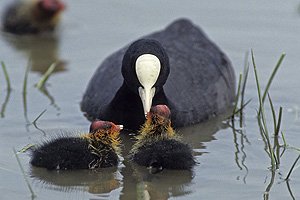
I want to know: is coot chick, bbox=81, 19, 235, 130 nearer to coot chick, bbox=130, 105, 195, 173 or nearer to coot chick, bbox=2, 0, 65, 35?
coot chick, bbox=130, 105, 195, 173

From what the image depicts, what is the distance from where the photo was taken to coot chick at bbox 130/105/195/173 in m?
6.77

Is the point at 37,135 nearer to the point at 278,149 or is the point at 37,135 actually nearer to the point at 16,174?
the point at 16,174

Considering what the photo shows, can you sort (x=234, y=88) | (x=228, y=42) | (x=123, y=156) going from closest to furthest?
(x=123, y=156) → (x=234, y=88) → (x=228, y=42)

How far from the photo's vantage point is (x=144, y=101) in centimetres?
737

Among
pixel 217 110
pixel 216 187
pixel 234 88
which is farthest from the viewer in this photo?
pixel 234 88

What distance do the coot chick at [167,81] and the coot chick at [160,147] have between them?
0.39 m

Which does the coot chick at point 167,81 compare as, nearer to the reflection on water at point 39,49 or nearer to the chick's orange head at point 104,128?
the chick's orange head at point 104,128

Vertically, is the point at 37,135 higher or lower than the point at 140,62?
lower

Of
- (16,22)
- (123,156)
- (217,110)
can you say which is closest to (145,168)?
(123,156)

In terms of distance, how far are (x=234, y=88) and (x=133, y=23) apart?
2305mm

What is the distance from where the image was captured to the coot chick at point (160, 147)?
677cm

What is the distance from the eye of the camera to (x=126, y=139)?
306 inches

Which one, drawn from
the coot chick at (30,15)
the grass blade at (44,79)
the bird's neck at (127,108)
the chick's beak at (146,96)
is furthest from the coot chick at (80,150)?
the coot chick at (30,15)

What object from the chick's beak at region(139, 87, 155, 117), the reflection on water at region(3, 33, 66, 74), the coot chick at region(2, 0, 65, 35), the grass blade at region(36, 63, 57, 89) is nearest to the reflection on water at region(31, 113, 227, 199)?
the chick's beak at region(139, 87, 155, 117)
